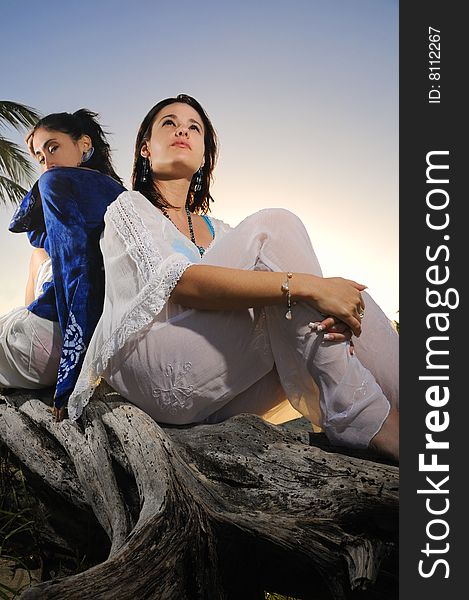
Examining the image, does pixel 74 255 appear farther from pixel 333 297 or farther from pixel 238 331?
pixel 333 297

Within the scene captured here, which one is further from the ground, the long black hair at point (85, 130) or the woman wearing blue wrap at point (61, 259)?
the long black hair at point (85, 130)

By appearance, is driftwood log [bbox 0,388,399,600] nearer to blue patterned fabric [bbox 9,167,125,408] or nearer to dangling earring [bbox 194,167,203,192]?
blue patterned fabric [bbox 9,167,125,408]

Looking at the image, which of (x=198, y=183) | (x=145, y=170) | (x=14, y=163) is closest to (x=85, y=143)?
(x=145, y=170)

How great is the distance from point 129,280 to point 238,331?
0.24 m

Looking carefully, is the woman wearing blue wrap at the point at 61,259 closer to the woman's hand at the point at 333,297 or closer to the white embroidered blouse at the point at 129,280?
the white embroidered blouse at the point at 129,280

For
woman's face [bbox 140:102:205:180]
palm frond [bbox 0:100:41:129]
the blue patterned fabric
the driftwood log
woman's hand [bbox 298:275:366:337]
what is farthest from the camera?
palm frond [bbox 0:100:41:129]

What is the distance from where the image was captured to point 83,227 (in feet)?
4.88

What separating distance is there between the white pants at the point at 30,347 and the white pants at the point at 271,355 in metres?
0.31

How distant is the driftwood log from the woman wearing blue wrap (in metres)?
0.18

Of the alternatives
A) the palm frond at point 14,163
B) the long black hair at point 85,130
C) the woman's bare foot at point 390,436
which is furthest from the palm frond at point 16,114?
the woman's bare foot at point 390,436

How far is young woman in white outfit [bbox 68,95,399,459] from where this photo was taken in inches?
48.8

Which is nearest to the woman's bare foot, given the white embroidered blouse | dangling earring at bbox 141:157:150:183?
the white embroidered blouse

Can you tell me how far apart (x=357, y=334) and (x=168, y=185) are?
776 millimetres

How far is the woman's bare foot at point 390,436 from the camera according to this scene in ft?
4.13
